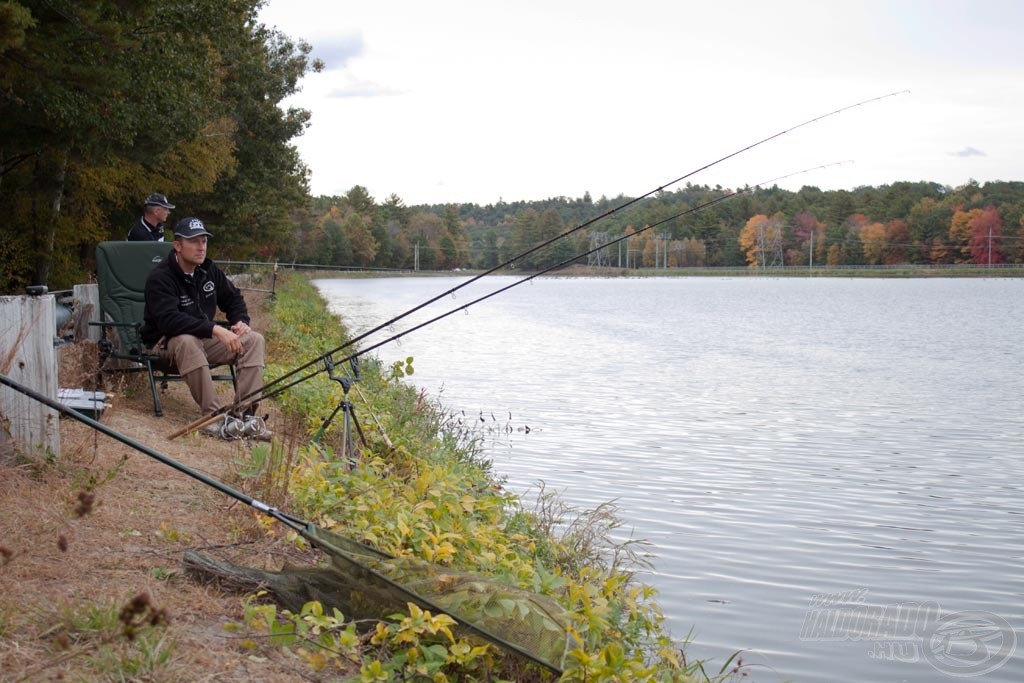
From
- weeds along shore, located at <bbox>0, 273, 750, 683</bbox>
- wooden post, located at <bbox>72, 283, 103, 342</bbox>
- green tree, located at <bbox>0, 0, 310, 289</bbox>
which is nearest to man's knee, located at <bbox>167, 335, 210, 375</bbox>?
weeds along shore, located at <bbox>0, 273, 750, 683</bbox>

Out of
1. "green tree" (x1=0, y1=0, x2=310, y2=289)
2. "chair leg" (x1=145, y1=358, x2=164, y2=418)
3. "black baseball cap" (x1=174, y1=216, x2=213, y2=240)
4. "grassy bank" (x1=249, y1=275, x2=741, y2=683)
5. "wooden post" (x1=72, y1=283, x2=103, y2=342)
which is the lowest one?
"grassy bank" (x1=249, y1=275, x2=741, y2=683)

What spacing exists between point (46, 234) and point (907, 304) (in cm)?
4138

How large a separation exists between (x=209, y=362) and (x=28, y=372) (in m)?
2.26

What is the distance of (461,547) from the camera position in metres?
5.07

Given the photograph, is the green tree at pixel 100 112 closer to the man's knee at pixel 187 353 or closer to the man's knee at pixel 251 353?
the man's knee at pixel 187 353

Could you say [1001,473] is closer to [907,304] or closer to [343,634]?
[343,634]

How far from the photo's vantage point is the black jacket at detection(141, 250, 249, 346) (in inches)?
294

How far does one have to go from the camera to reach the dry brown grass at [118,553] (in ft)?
11.2

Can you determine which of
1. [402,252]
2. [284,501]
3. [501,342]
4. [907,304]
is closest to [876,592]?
[284,501]

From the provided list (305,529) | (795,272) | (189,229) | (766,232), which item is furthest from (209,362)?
(766,232)

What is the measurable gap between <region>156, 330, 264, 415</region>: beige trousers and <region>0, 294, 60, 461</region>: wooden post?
5.58ft

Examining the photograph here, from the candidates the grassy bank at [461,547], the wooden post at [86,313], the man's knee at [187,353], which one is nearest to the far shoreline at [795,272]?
the wooden post at [86,313]

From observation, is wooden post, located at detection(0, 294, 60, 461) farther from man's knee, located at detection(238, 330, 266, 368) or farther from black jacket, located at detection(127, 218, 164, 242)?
black jacket, located at detection(127, 218, 164, 242)

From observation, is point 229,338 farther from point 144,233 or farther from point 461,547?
point 461,547
